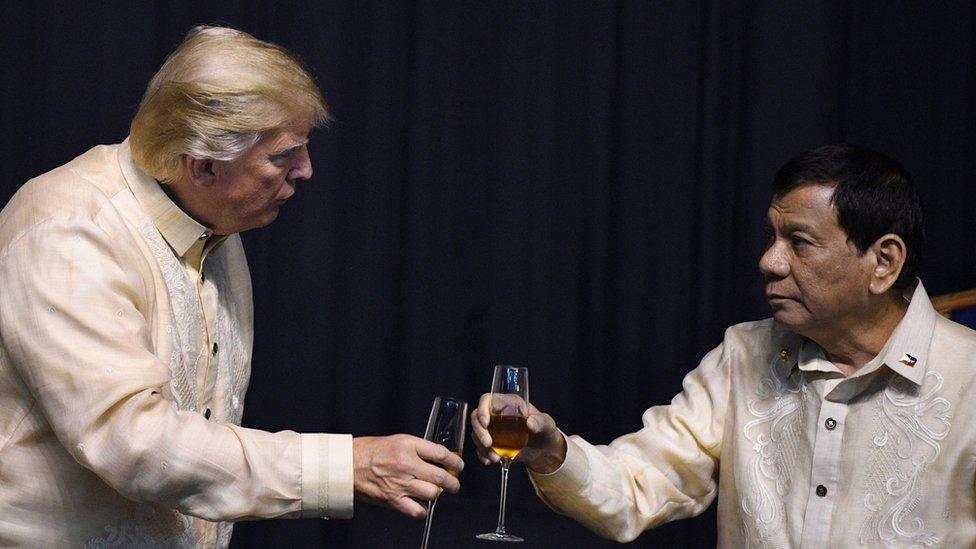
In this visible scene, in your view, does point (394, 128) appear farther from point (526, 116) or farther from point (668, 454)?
point (668, 454)

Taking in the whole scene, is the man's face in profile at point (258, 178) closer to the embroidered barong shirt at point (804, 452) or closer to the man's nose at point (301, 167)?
the man's nose at point (301, 167)

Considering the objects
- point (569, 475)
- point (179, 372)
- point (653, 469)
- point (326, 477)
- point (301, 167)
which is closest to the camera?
point (326, 477)

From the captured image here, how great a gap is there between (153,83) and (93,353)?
0.53 metres

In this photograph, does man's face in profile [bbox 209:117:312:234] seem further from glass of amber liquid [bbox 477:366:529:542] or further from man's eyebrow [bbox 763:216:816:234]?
man's eyebrow [bbox 763:216:816:234]

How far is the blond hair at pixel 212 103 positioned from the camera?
210 cm

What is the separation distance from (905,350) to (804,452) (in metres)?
0.27

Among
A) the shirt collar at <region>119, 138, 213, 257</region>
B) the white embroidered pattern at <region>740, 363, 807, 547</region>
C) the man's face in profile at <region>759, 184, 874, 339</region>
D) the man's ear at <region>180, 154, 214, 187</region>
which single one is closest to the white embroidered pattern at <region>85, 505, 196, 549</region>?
the shirt collar at <region>119, 138, 213, 257</region>

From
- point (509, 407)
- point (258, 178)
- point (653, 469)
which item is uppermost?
point (258, 178)

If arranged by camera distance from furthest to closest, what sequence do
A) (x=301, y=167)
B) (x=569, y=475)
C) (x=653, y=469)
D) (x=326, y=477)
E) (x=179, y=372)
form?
(x=653, y=469) → (x=569, y=475) → (x=301, y=167) → (x=179, y=372) → (x=326, y=477)

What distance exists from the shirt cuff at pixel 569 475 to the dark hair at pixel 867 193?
0.65 m

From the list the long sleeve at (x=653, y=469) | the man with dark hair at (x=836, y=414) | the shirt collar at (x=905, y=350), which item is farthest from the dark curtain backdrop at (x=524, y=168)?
the shirt collar at (x=905, y=350)

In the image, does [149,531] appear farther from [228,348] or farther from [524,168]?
[524,168]

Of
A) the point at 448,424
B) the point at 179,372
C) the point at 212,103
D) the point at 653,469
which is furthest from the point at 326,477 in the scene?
the point at 653,469

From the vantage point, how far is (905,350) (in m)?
2.29
